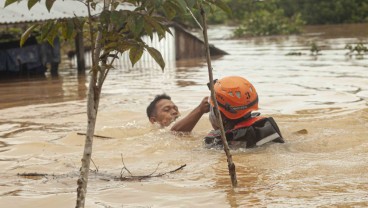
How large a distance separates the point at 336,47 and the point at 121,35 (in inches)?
707

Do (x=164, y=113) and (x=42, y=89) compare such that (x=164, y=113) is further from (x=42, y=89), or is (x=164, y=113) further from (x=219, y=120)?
(x=42, y=89)

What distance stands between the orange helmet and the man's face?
171 centimetres

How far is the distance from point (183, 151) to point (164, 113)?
4.19ft

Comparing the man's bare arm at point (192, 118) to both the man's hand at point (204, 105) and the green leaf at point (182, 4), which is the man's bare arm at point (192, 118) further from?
the green leaf at point (182, 4)

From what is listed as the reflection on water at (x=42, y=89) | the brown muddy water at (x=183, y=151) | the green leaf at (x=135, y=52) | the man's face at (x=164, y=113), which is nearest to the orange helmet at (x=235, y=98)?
the brown muddy water at (x=183, y=151)

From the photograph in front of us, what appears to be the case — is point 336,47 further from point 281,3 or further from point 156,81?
point 281,3

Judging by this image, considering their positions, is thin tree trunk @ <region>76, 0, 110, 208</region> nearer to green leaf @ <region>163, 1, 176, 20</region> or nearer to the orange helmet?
green leaf @ <region>163, 1, 176, 20</region>

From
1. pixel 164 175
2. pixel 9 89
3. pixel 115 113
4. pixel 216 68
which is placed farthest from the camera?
pixel 216 68

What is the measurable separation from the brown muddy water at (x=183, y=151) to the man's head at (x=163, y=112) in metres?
0.16

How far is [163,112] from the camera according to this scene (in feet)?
25.7

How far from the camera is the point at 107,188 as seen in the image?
4969mm

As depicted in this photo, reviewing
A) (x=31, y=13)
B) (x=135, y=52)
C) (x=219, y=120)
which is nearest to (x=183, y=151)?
(x=219, y=120)

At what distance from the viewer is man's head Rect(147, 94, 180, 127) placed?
307 inches

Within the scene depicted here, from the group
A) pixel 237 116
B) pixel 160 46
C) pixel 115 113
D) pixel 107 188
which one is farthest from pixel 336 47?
pixel 107 188
